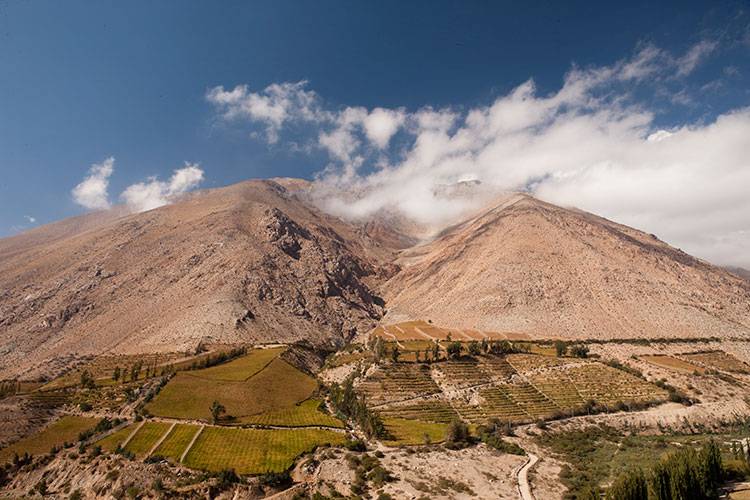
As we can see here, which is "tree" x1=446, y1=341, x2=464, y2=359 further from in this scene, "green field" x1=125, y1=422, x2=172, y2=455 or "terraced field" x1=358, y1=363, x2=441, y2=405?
"green field" x1=125, y1=422, x2=172, y2=455

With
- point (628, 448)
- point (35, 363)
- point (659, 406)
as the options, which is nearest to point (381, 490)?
point (628, 448)

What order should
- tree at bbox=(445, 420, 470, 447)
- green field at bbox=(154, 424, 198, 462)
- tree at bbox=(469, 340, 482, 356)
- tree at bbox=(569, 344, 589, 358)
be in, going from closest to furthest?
green field at bbox=(154, 424, 198, 462) < tree at bbox=(445, 420, 470, 447) < tree at bbox=(469, 340, 482, 356) < tree at bbox=(569, 344, 589, 358)

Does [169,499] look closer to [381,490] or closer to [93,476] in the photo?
[93,476]

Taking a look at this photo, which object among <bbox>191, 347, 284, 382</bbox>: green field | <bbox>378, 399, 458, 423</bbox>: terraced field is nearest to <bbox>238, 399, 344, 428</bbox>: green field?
<bbox>378, 399, 458, 423</bbox>: terraced field

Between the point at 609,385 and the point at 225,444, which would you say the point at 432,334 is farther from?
the point at 225,444

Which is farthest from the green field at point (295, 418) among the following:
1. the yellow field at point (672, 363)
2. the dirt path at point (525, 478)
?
the yellow field at point (672, 363)

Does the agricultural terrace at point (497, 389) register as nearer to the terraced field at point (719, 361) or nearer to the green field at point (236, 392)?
the green field at point (236, 392)
